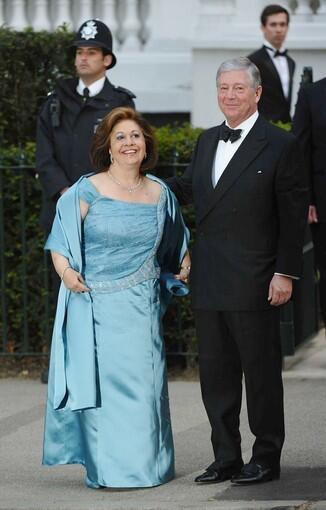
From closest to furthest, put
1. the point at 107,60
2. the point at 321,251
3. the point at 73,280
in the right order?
the point at 73,280, the point at 107,60, the point at 321,251

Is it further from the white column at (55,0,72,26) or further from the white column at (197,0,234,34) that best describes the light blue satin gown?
the white column at (55,0,72,26)

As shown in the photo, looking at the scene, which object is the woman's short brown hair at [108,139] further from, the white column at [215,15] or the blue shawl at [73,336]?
the white column at [215,15]

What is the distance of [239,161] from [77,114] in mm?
2335

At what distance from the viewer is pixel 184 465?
7906 mm

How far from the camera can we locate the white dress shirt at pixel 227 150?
7406 millimetres

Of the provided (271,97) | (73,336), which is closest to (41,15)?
(271,97)

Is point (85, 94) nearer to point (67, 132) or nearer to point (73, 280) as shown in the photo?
point (67, 132)

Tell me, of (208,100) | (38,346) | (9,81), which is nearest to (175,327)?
(38,346)

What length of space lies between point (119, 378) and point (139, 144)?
1.06 m

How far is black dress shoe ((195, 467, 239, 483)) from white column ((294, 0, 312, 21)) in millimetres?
7160

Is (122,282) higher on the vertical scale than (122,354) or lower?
higher

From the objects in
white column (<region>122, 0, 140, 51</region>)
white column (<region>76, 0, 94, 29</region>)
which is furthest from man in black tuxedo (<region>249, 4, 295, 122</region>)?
white column (<region>76, 0, 94, 29</region>)

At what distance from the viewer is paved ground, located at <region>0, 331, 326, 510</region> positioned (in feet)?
23.4

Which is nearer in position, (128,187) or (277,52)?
(128,187)
